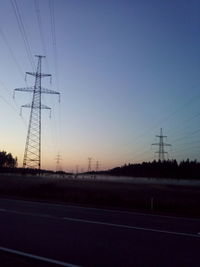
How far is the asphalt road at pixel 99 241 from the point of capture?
29.5 ft

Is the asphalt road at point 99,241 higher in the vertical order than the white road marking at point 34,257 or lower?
higher

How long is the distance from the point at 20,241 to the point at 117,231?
11.4 feet

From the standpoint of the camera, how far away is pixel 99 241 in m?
11.1

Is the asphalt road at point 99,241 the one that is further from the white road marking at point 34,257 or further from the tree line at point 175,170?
the tree line at point 175,170

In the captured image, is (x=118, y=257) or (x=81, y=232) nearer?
(x=118, y=257)

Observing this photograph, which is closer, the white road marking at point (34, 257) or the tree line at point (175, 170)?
the white road marking at point (34, 257)

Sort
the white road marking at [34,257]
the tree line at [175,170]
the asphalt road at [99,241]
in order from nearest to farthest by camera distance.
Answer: the white road marking at [34,257]
the asphalt road at [99,241]
the tree line at [175,170]

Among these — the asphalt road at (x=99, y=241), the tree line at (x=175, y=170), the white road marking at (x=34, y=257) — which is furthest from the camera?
the tree line at (x=175, y=170)

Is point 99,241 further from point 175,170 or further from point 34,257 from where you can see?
point 175,170

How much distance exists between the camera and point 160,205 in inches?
981

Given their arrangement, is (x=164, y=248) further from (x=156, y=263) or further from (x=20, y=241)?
(x=20, y=241)

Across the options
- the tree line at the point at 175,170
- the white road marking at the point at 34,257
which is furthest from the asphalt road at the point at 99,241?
the tree line at the point at 175,170

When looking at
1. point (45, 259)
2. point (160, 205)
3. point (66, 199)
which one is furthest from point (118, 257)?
point (66, 199)

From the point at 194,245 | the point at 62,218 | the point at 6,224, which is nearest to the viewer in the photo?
the point at 194,245
